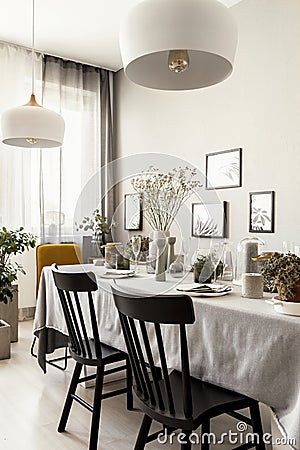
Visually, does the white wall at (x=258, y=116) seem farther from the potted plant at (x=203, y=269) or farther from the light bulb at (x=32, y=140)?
the light bulb at (x=32, y=140)

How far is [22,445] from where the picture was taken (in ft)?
7.13

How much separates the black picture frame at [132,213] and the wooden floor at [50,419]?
7.05ft

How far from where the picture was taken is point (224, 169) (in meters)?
3.89

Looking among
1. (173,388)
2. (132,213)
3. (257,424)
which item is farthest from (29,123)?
(132,213)

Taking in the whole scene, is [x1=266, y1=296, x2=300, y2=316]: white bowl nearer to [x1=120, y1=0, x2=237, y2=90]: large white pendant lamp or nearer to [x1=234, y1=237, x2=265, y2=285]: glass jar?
[x1=234, y1=237, x2=265, y2=285]: glass jar

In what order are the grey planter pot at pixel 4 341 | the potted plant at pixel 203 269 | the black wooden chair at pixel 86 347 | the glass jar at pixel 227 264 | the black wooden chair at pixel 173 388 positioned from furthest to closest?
the grey planter pot at pixel 4 341 < the glass jar at pixel 227 264 < the potted plant at pixel 203 269 < the black wooden chair at pixel 86 347 < the black wooden chair at pixel 173 388

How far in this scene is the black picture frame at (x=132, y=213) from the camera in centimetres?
500

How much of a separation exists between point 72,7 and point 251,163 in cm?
203

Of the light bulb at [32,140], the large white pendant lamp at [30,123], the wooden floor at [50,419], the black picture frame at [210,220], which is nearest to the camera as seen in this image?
the wooden floor at [50,419]

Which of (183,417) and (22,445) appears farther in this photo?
(22,445)

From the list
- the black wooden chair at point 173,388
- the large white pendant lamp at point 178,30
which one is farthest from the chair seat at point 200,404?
the large white pendant lamp at point 178,30

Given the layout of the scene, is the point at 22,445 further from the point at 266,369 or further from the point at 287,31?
the point at 287,31

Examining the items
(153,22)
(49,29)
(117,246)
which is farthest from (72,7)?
(153,22)

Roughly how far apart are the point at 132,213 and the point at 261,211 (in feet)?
6.77
